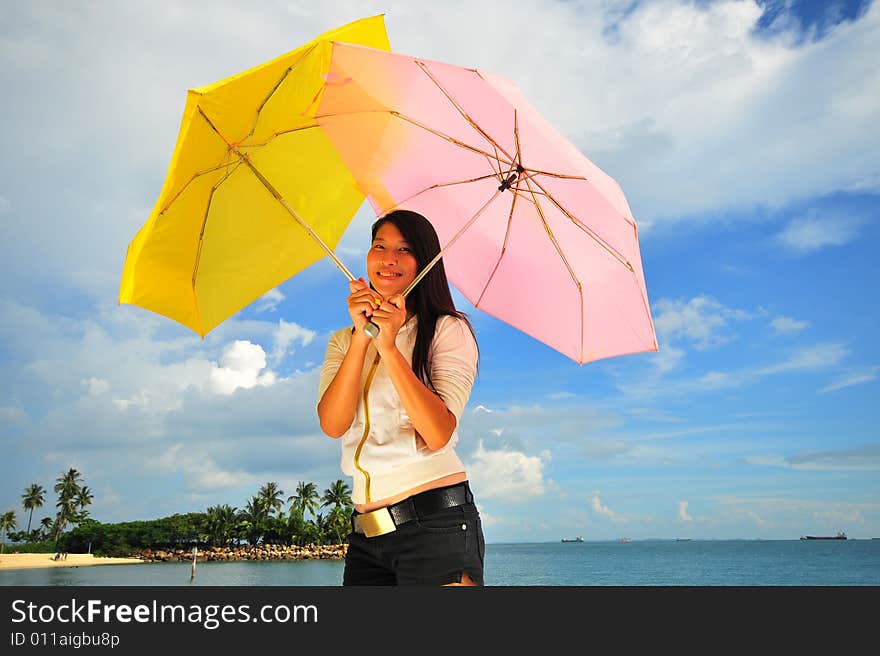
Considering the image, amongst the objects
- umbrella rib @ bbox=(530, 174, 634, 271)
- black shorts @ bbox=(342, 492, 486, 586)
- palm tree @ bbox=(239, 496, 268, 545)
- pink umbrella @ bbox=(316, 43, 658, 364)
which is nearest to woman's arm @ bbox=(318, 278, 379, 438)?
black shorts @ bbox=(342, 492, 486, 586)

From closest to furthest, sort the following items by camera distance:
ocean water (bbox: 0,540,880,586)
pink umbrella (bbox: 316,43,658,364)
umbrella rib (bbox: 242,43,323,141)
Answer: umbrella rib (bbox: 242,43,323,141)
pink umbrella (bbox: 316,43,658,364)
ocean water (bbox: 0,540,880,586)

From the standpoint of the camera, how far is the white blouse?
2.51m

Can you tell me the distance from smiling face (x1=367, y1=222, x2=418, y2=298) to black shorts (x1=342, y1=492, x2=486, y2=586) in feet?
3.05

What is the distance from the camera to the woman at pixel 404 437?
2.45 meters

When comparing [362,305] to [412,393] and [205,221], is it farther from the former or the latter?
[205,221]

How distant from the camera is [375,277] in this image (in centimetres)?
297

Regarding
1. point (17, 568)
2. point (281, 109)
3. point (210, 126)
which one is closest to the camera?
point (210, 126)

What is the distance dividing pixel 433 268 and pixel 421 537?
3.59 ft

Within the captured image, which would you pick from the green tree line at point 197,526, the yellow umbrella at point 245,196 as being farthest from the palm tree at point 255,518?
the yellow umbrella at point 245,196

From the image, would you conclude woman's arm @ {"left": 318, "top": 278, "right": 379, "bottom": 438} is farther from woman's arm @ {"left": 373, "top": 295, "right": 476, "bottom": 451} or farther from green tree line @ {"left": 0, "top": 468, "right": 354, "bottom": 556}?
green tree line @ {"left": 0, "top": 468, "right": 354, "bottom": 556}

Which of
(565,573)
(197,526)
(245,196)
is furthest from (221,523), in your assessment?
(245,196)
